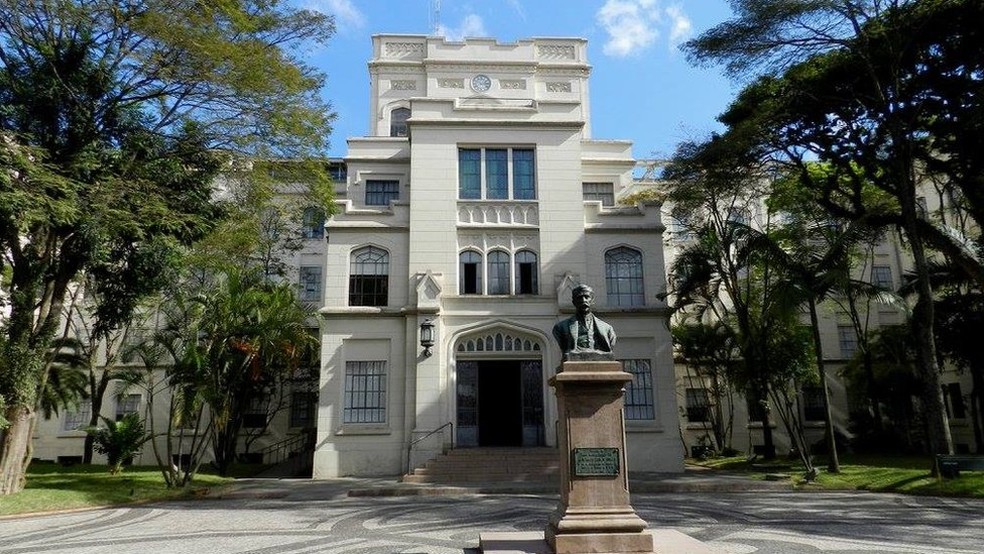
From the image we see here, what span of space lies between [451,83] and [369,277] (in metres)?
11.9

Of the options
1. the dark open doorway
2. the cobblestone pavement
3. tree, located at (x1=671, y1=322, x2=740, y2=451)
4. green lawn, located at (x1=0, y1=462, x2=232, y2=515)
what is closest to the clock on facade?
the dark open doorway

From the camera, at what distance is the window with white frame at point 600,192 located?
85.7 ft

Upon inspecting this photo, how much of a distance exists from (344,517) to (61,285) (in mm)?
9712

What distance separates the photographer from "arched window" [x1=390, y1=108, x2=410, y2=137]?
2823cm

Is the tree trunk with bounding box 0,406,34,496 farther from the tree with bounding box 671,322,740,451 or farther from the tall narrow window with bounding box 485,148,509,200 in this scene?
the tree with bounding box 671,322,740,451

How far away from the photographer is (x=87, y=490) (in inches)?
592

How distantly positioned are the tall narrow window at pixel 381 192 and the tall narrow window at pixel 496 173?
422 cm

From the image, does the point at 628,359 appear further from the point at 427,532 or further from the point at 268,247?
the point at 268,247

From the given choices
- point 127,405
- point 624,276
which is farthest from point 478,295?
point 127,405

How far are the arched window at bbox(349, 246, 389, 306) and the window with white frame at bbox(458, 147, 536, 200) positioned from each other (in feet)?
12.1

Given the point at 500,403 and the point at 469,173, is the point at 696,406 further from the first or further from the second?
the point at 469,173

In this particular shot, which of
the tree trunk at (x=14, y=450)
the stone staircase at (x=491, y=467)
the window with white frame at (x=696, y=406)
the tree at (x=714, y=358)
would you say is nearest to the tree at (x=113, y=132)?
the tree trunk at (x=14, y=450)

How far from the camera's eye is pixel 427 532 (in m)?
9.94

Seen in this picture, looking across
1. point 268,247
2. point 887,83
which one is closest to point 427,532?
point 887,83
